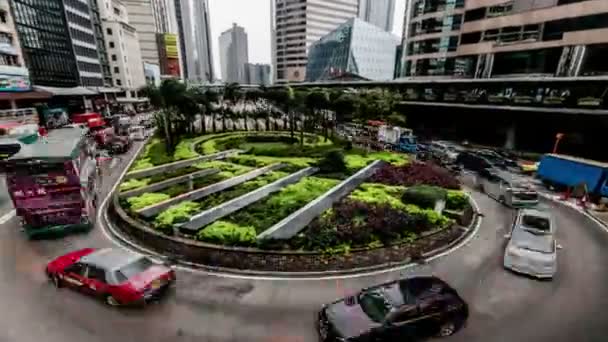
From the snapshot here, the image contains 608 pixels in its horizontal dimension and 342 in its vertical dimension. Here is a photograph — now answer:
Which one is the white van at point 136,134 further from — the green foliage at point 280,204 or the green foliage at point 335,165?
the green foliage at point 280,204

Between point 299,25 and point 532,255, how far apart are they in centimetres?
14289

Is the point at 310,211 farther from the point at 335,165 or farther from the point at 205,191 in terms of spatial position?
the point at 335,165

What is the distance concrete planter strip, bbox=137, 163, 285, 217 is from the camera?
14.7 metres

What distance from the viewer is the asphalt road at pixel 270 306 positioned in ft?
28.7

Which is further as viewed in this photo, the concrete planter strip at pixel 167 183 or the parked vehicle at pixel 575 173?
the parked vehicle at pixel 575 173

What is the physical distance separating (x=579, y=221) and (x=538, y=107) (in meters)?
19.5

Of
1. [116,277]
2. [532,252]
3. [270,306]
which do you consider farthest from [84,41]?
[532,252]

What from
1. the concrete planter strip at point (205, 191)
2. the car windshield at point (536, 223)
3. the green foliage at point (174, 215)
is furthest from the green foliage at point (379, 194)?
the green foliage at point (174, 215)

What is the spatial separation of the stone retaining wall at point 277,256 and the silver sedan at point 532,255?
3016mm

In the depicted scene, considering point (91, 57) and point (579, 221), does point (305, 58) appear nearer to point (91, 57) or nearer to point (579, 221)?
point (91, 57)

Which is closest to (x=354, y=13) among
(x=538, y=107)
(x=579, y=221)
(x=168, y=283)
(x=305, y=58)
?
(x=305, y=58)

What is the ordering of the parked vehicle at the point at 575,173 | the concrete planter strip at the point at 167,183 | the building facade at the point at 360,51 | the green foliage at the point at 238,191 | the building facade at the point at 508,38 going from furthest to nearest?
1. the building facade at the point at 360,51
2. the building facade at the point at 508,38
3. the parked vehicle at the point at 575,173
4. the concrete planter strip at the point at 167,183
5. the green foliage at the point at 238,191

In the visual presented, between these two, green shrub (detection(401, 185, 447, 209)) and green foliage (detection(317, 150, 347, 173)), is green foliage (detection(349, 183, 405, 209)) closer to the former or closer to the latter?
green shrub (detection(401, 185, 447, 209))

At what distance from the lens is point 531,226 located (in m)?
13.6
